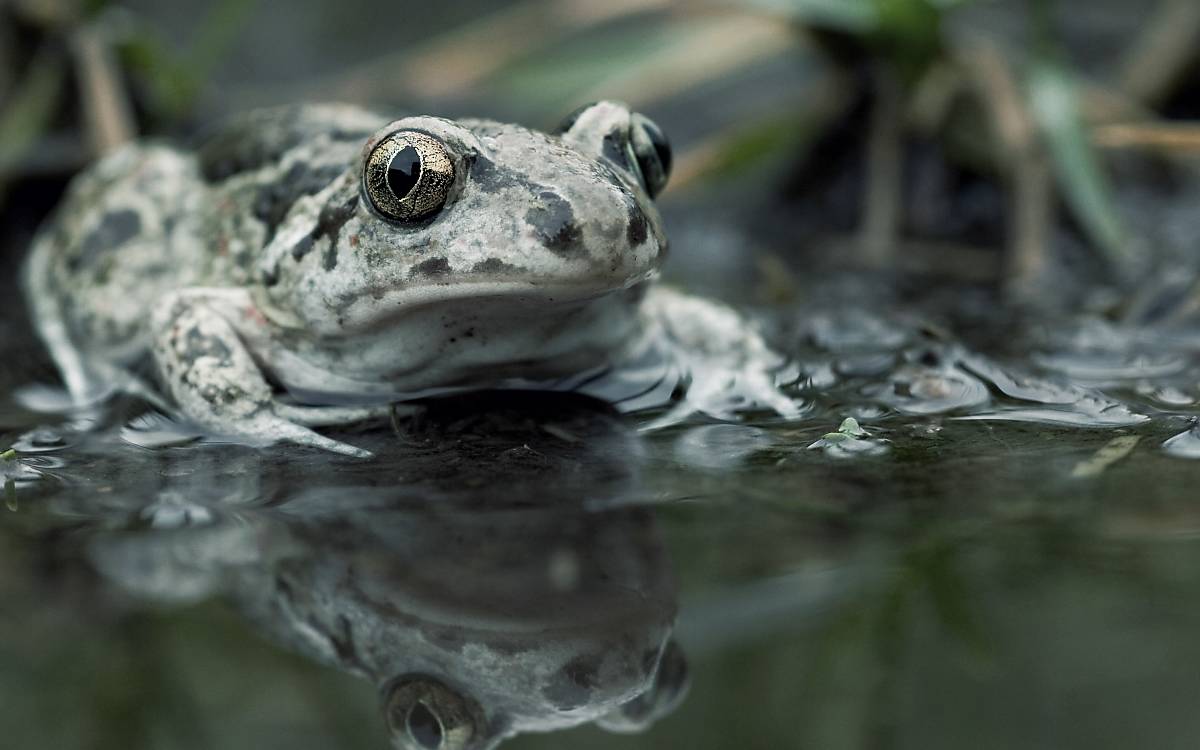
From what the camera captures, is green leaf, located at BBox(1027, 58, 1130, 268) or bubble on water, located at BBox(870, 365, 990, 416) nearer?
bubble on water, located at BBox(870, 365, 990, 416)

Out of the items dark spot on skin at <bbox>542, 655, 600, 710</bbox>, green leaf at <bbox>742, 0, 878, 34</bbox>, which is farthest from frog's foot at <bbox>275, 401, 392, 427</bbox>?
green leaf at <bbox>742, 0, 878, 34</bbox>

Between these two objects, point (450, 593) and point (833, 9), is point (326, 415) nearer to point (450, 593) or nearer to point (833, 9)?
point (450, 593)

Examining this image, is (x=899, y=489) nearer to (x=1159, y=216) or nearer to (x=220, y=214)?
(x=220, y=214)

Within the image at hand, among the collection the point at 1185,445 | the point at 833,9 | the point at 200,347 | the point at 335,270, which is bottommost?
the point at 1185,445

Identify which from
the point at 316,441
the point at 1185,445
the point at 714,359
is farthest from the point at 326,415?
the point at 1185,445

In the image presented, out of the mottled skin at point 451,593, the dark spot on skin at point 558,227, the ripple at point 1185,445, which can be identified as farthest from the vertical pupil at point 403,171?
the ripple at point 1185,445

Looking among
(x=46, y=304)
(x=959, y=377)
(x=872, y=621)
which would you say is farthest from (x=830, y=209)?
(x=872, y=621)

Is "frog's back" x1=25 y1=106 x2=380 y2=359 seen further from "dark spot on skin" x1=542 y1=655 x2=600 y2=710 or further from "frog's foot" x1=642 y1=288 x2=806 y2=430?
"dark spot on skin" x1=542 y1=655 x2=600 y2=710
